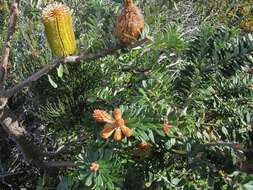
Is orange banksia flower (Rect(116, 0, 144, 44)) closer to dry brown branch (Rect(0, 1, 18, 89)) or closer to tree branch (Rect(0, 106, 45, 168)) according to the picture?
dry brown branch (Rect(0, 1, 18, 89))

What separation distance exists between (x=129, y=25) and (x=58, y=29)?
21 cm

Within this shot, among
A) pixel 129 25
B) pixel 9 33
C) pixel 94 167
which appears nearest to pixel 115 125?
pixel 94 167

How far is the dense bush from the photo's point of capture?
Result: 1.32m

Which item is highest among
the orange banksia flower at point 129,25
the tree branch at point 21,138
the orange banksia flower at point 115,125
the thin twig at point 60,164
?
the orange banksia flower at point 129,25

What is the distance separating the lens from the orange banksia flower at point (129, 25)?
128cm

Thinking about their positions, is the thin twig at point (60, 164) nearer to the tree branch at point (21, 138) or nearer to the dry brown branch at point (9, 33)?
the tree branch at point (21, 138)

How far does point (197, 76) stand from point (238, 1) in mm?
3871

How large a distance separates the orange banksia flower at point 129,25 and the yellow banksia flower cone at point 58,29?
0.50 feet

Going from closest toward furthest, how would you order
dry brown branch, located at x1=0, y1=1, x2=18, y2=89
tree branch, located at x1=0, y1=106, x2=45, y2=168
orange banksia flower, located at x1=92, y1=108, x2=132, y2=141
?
1. orange banksia flower, located at x1=92, y1=108, x2=132, y2=141
2. dry brown branch, located at x1=0, y1=1, x2=18, y2=89
3. tree branch, located at x1=0, y1=106, x2=45, y2=168

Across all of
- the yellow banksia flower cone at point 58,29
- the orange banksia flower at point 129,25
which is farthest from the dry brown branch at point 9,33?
the orange banksia flower at point 129,25

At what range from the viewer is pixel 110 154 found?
130 cm

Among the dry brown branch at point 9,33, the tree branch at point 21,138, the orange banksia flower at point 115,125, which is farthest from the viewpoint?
the tree branch at point 21,138

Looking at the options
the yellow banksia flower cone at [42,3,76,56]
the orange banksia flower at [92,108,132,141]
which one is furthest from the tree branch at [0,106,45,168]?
the orange banksia flower at [92,108,132,141]

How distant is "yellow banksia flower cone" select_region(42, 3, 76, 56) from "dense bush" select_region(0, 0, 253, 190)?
0.19ft
